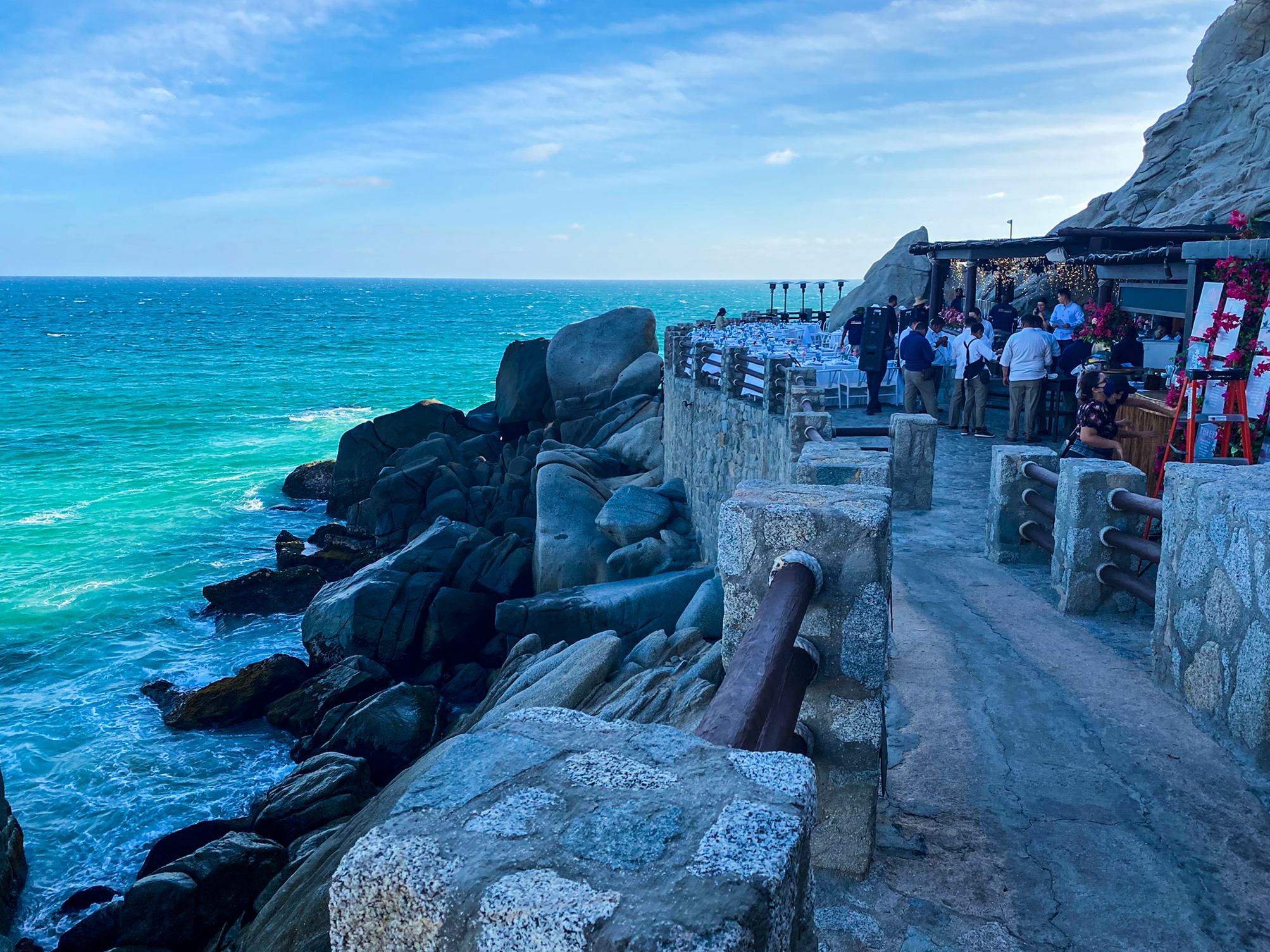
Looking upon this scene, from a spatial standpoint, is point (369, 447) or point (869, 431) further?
point (369, 447)

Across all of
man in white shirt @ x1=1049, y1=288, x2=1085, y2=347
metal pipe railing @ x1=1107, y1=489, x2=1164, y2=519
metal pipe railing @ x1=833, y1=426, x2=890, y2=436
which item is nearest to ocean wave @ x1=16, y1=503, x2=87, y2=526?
metal pipe railing @ x1=833, y1=426, x2=890, y2=436

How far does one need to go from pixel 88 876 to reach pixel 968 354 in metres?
13.2

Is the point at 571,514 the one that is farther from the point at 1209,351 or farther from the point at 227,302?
the point at 227,302

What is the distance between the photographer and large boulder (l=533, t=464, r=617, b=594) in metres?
16.7

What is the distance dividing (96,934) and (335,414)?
1616 inches

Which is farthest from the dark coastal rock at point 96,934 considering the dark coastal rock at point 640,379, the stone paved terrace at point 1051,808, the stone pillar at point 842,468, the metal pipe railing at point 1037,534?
the dark coastal rock at point 640,379

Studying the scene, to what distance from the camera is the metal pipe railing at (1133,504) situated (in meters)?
5.38

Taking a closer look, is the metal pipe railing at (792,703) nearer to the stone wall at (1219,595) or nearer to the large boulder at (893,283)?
the stone wall at (1219,595)

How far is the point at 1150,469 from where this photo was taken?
353 inches

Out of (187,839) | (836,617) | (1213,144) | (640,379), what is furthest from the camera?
(1213,144)

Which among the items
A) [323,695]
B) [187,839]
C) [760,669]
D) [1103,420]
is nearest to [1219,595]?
[760,669]

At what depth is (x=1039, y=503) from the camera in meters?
7.15

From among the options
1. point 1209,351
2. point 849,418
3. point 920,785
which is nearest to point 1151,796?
point 920,785

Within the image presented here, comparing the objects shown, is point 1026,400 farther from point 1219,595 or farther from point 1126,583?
point 1219,595
